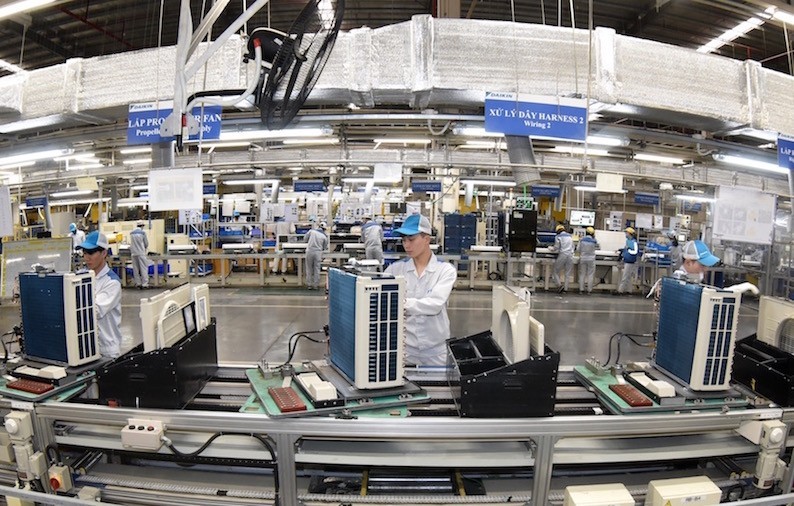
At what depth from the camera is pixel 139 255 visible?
793 centimetres

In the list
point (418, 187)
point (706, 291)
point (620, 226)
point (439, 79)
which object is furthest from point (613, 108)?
point (620, 226)

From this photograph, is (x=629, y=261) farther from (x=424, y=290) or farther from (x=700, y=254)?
(x=424, y=290)

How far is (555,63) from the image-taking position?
10.5ft

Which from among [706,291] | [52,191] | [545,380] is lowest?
[545,380]

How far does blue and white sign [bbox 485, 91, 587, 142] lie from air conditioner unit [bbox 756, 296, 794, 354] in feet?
5.99

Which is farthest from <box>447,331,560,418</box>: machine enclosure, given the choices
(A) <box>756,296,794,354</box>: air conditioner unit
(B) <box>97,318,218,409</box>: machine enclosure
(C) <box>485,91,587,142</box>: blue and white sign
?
(C) <box>485,91,587,142</box>: blue and white sign

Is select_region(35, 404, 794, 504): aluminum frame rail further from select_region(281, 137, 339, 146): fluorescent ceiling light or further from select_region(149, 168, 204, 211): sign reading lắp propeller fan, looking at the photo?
select_region(281, 137, 339, 146): fluorescent ceiling light

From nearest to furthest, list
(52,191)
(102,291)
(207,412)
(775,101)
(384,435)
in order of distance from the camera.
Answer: (384,435), (207,412), (102,291), (775,101), (52,191)

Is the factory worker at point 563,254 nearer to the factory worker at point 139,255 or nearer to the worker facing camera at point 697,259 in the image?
the worker facing camera at point 697,259

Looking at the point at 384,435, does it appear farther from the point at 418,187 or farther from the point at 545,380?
the point at 418,187

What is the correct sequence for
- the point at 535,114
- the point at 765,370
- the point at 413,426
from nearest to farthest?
1. the point at 413,426
2. the point at 765,370
3. the point at 535,114

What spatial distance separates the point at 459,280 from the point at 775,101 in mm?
6076

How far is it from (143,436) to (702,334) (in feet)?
7.48

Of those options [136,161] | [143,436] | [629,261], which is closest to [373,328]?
[143,436]
